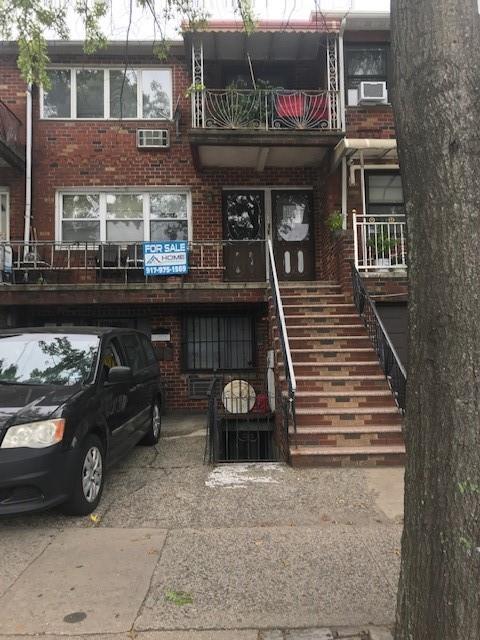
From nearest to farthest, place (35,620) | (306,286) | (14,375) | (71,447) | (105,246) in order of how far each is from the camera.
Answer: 1. (35,620)
2. (71,447)
3. (14,375)
4. (306,286)
5. (105,246)

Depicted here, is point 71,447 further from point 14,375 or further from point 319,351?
point 319,351

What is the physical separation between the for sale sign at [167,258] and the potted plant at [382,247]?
3568 millimetres

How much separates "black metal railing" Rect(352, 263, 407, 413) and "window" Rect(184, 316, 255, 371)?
2.76 metres

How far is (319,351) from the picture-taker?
26.2 ft

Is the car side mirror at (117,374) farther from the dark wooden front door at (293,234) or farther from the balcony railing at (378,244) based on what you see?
the dark wooden front door at (293,234)

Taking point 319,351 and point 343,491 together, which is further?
point 319,351

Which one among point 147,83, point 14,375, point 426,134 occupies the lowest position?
point 14,375

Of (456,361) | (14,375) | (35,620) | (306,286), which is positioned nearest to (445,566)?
(456,361)

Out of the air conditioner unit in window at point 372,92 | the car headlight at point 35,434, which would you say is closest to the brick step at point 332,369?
the car headlight at point 35,434

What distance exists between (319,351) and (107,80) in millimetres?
7744

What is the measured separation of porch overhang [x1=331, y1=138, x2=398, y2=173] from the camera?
9.49 meters

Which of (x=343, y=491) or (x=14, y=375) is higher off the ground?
(x=14, y=375)

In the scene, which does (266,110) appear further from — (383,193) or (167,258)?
(167,258)

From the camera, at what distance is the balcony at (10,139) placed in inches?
406
